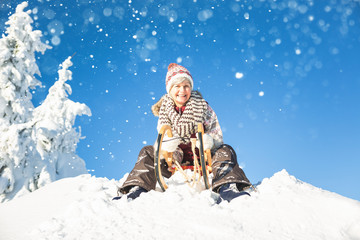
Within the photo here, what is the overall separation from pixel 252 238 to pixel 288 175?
5.32 ft

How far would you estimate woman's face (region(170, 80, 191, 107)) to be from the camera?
3.31 meters

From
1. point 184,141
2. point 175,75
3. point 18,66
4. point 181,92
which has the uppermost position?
point 18,66

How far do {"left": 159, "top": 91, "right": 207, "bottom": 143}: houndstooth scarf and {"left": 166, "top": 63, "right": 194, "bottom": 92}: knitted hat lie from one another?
27cm

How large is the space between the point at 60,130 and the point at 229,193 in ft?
31.8

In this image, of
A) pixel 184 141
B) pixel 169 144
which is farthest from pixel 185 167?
pixel 169 144

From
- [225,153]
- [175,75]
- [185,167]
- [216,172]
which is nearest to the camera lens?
[216,172]

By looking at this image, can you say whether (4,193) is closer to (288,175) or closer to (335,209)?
(288,175)

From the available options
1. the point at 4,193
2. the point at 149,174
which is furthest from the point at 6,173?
the point at 149,174

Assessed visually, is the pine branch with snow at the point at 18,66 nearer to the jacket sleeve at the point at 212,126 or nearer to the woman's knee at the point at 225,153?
the jacket sleeve at the point at 212,126

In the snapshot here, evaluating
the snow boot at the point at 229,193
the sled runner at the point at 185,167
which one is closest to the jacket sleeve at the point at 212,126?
the sled runner at the point at 185,167

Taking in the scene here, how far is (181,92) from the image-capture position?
3.31 m

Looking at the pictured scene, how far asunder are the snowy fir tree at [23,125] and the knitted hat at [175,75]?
23.3 ft

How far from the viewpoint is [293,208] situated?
179 cm

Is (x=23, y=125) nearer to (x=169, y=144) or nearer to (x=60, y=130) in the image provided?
(x=60, y=130)
